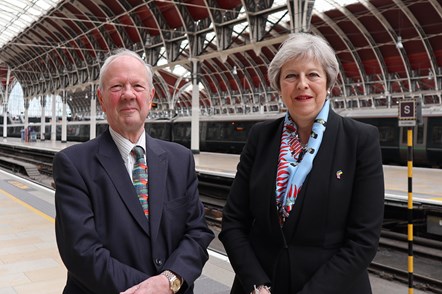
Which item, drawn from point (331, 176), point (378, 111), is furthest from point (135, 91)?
point (378, 111)

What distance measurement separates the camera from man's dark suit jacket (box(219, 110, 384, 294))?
189cm

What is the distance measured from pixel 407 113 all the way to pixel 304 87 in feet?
11.9

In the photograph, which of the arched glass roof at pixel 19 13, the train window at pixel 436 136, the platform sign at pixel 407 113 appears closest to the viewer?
the platform sign at pixel 407 113

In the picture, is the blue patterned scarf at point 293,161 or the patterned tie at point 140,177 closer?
the blue patterned scarf at point 293,161


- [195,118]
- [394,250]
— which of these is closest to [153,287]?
[394,250]

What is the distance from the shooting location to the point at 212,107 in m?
48.9

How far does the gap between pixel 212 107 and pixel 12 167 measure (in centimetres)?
2645

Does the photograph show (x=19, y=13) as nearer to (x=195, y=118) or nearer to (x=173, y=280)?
(x=195, y=118)

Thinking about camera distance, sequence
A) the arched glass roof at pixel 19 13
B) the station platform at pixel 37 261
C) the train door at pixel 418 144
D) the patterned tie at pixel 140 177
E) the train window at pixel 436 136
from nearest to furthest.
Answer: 1. the patterned tie at pixel 140 177
2. the station platform at pixel 37 261
3. the train window at pixel 436 136
4. the train door at pixel 418 144
5. the arched glass roof at pixel 19 13

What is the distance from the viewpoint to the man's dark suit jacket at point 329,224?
1.89 meters

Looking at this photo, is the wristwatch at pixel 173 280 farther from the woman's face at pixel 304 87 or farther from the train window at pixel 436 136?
the train window at pixel 436 136

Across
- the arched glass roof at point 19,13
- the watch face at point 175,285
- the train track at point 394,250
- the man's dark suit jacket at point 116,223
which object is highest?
the arched glass roof at point 19,13

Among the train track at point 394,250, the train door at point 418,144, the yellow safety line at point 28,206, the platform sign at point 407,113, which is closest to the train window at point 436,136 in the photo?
the train door at point 418,144

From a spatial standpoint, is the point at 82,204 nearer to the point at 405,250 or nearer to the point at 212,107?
the point at 405,250
